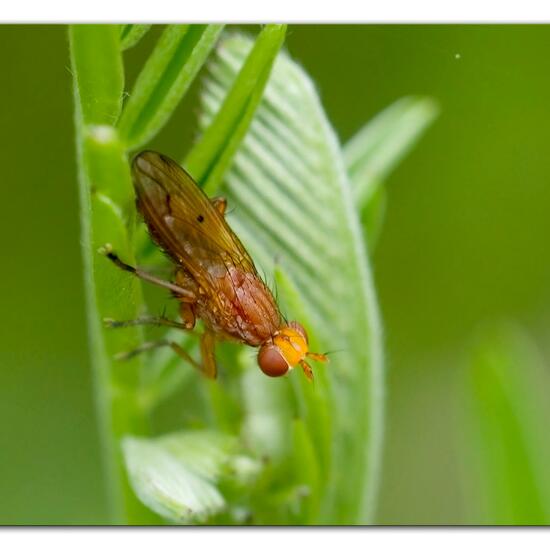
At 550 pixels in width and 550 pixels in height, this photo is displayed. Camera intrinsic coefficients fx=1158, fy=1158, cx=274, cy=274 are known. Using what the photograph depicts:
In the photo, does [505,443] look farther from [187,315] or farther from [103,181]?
[103,181]

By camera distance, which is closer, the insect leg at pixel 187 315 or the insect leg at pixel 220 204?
the insect leg at pixel 220 204

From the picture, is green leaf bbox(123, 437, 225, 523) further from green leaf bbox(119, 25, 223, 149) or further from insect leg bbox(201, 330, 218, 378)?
green leaf bbox(119, 25, 223, 149)

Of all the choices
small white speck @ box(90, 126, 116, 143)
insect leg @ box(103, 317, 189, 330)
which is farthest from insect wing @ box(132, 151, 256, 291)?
small white speck @ box(90, 126, 116, 143)

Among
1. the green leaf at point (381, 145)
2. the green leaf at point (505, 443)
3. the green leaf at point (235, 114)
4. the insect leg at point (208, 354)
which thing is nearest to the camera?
the green leaf at point (235, 114)

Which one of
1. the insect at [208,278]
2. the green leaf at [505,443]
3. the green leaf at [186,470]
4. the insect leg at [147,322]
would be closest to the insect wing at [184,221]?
the insect at [208,278]

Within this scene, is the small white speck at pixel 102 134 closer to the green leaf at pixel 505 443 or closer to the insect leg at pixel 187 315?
the insect leg at pixel 187 315

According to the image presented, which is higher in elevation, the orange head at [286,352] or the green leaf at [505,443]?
the orange head at [286,352]

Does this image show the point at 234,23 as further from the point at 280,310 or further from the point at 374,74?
the point at 374,74

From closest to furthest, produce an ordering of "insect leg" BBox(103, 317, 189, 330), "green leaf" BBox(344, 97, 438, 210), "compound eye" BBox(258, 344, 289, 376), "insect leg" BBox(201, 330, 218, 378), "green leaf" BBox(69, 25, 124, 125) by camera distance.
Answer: "green leaf" BBox(69, 25, 124, 125) → "insect leg" BBox(103, 317, 189, 330) → "compound eye" BBox(258, 344, 289, 376) → "insect leg" BBox(201, 330, 218, 378) → "green leaf" BBox(344, 97, 438, 210)

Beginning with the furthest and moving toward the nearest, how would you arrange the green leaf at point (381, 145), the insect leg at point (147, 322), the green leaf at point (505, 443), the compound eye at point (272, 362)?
the green leaf at point (505, 443) → the green leaf at point (381, 145) → the compound eye at point (272, 362) → the insect leg at point (147, 322)

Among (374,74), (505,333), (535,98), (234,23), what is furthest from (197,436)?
(535,98)
